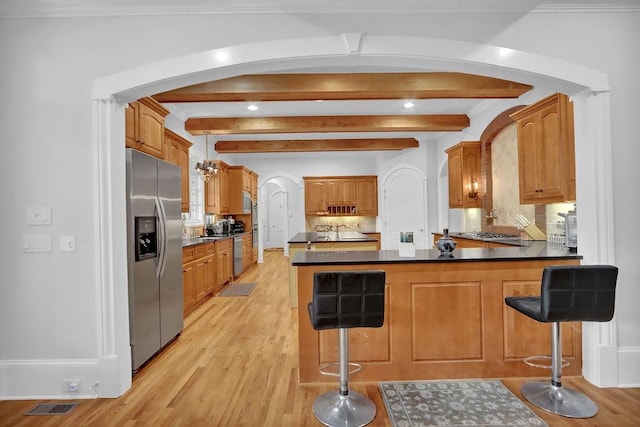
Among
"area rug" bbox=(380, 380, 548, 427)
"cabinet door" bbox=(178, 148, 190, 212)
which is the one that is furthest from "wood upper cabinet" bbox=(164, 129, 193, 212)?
"area rug" bbox=(380, 380, 548, 427)

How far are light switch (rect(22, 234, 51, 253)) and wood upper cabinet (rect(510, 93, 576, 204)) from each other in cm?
440

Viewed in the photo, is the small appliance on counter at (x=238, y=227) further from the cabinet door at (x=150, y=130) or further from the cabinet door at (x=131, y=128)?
the cabinet door at (x=131, y=128)

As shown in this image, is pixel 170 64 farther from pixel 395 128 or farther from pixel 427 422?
pixel 395 128

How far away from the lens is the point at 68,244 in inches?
98.6

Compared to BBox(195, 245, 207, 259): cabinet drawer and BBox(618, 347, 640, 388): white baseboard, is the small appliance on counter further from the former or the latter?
BBox(618, 347, 640, 388): white baseboard

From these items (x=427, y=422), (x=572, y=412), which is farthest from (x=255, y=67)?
(x=572, y=412)

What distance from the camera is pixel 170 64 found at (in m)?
2.50

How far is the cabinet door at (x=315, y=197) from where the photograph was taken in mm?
9273

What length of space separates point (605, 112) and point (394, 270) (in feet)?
6.53

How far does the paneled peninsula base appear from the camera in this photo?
2.64 metres

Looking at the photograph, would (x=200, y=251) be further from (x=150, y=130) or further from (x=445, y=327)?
(x=445, y=327)

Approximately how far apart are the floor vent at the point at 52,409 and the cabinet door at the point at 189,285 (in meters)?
1.90

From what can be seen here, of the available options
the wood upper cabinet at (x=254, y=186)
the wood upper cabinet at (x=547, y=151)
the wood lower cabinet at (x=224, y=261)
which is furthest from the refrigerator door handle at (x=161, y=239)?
the wood upper cabinet at (x=254, y=186)

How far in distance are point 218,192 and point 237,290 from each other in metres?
2.22
